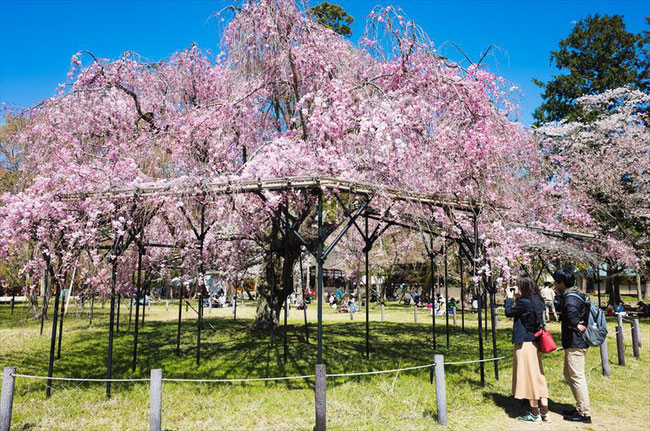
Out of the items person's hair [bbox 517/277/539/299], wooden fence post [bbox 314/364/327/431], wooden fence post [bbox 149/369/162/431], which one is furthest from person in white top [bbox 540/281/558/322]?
wooden fence post [bbox 149/369/162/431]

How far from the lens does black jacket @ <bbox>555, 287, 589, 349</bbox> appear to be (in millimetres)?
6133

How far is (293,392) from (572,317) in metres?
4.49

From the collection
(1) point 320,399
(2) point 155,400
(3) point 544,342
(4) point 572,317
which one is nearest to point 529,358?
(3) point 544,342

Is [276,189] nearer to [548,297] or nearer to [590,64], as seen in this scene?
[548,297]

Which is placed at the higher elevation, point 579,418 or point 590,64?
point 590,64

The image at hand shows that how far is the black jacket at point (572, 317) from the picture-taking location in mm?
6133

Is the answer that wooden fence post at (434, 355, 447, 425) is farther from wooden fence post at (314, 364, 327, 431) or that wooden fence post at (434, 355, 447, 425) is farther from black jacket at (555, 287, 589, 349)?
black jacket at (555, 287, 589, 349)

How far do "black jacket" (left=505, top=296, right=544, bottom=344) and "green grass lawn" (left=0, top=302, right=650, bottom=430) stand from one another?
1.18 meters

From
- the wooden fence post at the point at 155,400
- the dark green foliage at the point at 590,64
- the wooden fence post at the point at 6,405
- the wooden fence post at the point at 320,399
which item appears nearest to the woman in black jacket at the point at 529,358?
the wooden fence post at the point at 320,399

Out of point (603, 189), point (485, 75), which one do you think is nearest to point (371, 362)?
point (485, 75)

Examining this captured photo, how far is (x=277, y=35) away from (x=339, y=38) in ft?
6.32

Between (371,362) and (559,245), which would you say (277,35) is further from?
(559,245)

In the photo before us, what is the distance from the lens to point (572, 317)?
20.2 ft

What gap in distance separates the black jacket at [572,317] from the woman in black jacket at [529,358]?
1.29ft
